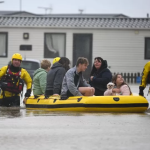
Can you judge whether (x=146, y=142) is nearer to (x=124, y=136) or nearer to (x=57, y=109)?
(x=124, y=136)

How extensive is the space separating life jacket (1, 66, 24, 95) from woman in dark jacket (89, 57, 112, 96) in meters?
1.87

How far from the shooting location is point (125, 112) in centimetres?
1570

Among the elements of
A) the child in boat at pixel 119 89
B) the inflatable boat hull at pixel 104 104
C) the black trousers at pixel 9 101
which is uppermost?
the child in boat at pixel 119 89

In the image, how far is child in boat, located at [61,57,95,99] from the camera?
1566 centimetres

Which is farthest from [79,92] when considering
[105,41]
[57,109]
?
[105,41]

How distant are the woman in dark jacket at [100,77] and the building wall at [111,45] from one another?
24.9 metres

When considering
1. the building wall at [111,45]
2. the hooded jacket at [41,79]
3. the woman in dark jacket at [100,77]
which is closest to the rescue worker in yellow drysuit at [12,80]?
the hooded jacket at [41,79]

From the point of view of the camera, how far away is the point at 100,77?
16.8 m

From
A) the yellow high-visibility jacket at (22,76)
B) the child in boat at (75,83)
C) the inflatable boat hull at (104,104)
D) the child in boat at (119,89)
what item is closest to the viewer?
the inflatable boat hull at (104,104)

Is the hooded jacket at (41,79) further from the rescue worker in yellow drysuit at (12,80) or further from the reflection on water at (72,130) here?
the reflection on water at (72,130)

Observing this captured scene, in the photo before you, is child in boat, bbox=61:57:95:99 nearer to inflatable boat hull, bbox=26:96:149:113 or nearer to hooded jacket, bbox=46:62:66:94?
inflatable boat hull, bbox=26:96:149:113

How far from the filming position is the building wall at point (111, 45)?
41.9 meters

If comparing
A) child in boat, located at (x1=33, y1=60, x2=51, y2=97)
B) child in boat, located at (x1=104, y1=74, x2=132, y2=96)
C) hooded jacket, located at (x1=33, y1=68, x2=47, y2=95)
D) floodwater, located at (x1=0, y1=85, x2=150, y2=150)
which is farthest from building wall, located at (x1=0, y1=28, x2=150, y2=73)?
floodwater, located at (x1=0, y1=85, x2=150, y2=150)

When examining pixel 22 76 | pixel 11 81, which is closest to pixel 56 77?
pixel 22 76
